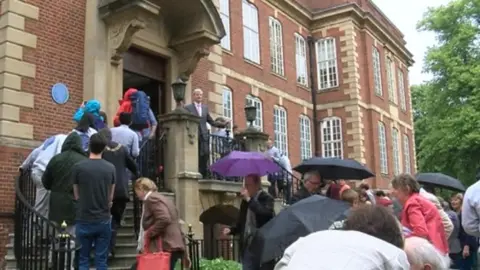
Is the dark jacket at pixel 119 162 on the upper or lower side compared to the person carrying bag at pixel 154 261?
upper

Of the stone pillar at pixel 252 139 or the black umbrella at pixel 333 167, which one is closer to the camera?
the black umbrella at pixel 333 167

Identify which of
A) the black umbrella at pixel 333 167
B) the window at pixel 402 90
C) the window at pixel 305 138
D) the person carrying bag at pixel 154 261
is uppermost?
the window at pixel 402 90

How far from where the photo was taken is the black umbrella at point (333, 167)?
7.53 metres

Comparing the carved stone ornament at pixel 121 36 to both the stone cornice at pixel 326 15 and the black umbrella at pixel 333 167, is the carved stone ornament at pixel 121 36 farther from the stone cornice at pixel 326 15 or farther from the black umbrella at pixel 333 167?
the stone cornice at pixel 326 15

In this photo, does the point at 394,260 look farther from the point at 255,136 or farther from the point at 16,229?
the point at 255,136

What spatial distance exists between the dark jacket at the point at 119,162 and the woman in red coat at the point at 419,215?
3977 millimetres

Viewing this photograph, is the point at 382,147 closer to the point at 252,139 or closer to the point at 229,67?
the point at 229,67

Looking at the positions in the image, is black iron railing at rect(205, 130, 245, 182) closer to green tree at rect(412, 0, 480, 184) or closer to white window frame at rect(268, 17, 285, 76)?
white window frame at rect(268, 17, 285, 76)

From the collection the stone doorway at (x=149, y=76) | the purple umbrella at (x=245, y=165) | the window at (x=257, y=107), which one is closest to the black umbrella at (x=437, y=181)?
the purple umbrella at (x=245, y=165)

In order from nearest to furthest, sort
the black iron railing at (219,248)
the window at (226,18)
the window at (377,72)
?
the black iron railing at (219,248)
the window at (226,18)
the window at (377,72)

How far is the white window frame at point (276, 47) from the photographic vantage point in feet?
79.3

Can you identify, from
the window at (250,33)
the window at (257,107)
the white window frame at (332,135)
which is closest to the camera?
the window at (257,107)

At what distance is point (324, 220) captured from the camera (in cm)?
444

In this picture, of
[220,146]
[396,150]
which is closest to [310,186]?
[220,146]
